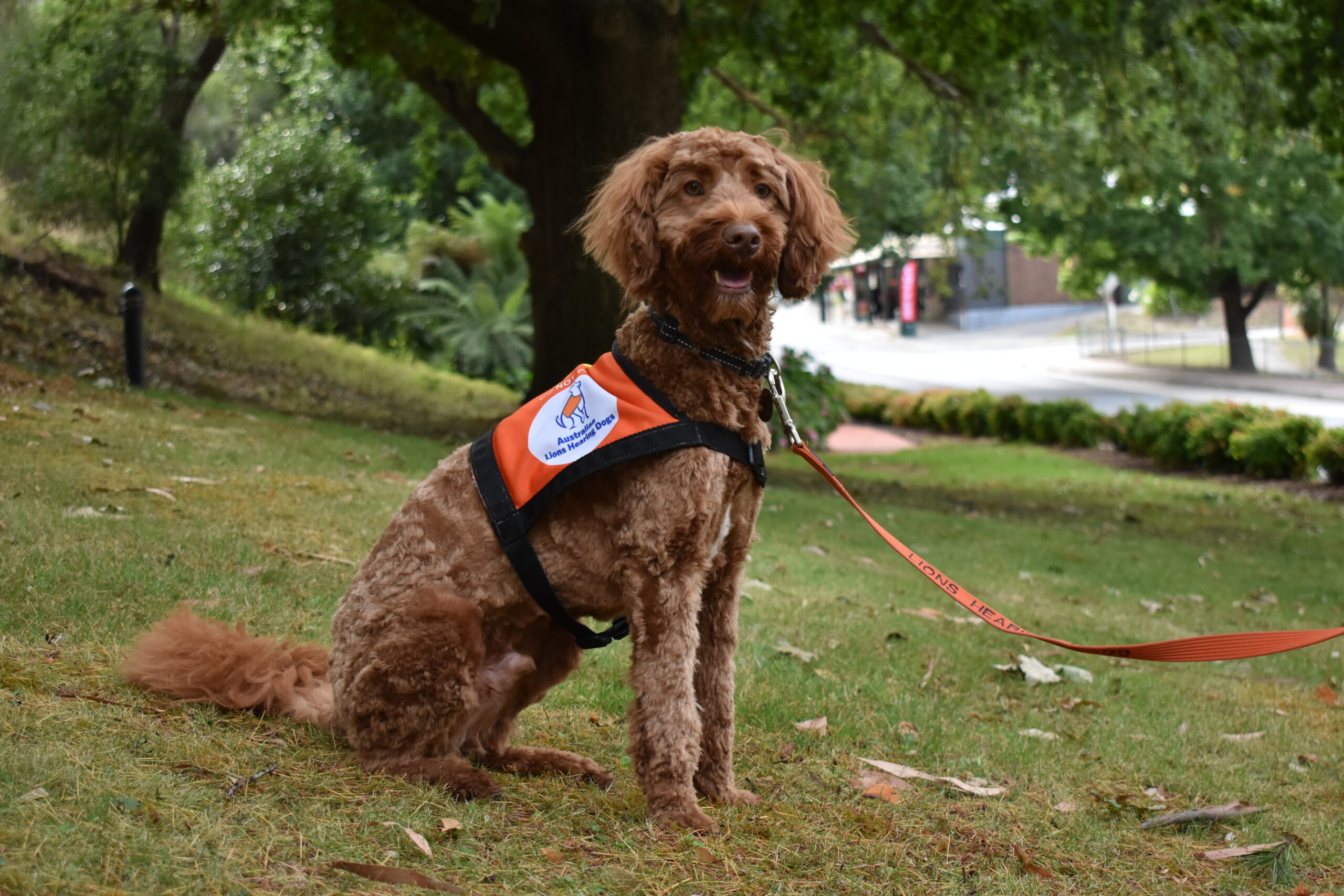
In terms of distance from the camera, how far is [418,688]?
3.26m

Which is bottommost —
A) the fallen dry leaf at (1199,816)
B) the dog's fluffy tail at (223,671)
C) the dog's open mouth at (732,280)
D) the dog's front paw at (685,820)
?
the fallen dry leaf at (1199,816)

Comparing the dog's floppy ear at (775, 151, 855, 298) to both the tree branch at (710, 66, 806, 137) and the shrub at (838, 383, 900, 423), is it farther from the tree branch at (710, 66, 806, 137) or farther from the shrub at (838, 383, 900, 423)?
the shrub at (838, 383, 900, 423)

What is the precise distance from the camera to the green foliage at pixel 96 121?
55.2 ft

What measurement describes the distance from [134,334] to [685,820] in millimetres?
11002

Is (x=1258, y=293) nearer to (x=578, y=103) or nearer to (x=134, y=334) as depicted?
(x=578, y=103)

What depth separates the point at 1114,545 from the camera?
1062 cm

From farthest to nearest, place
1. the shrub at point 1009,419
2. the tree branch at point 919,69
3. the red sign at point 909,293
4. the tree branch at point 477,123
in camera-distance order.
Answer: the red sign at point 909,293, the shrub at point 1009,419, the tree branch at point 919,69, the tree branch at point 477,123

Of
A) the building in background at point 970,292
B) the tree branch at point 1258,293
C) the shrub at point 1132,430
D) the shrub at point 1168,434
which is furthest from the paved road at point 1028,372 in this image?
the shrub at point 1168,434

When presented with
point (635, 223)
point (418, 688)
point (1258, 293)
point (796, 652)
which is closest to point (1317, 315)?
point (1258, 293)

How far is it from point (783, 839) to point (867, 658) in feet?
8.07

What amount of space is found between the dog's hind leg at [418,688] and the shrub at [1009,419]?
62.6ft

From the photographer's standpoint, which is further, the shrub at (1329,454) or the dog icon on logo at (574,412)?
the shrub at (1329,454)

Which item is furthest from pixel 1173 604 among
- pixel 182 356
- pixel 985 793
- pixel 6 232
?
pixel 6 232

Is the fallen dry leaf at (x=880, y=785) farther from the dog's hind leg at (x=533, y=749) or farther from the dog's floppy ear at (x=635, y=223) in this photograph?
the dog's floppy ear at (x=635, y=223)
